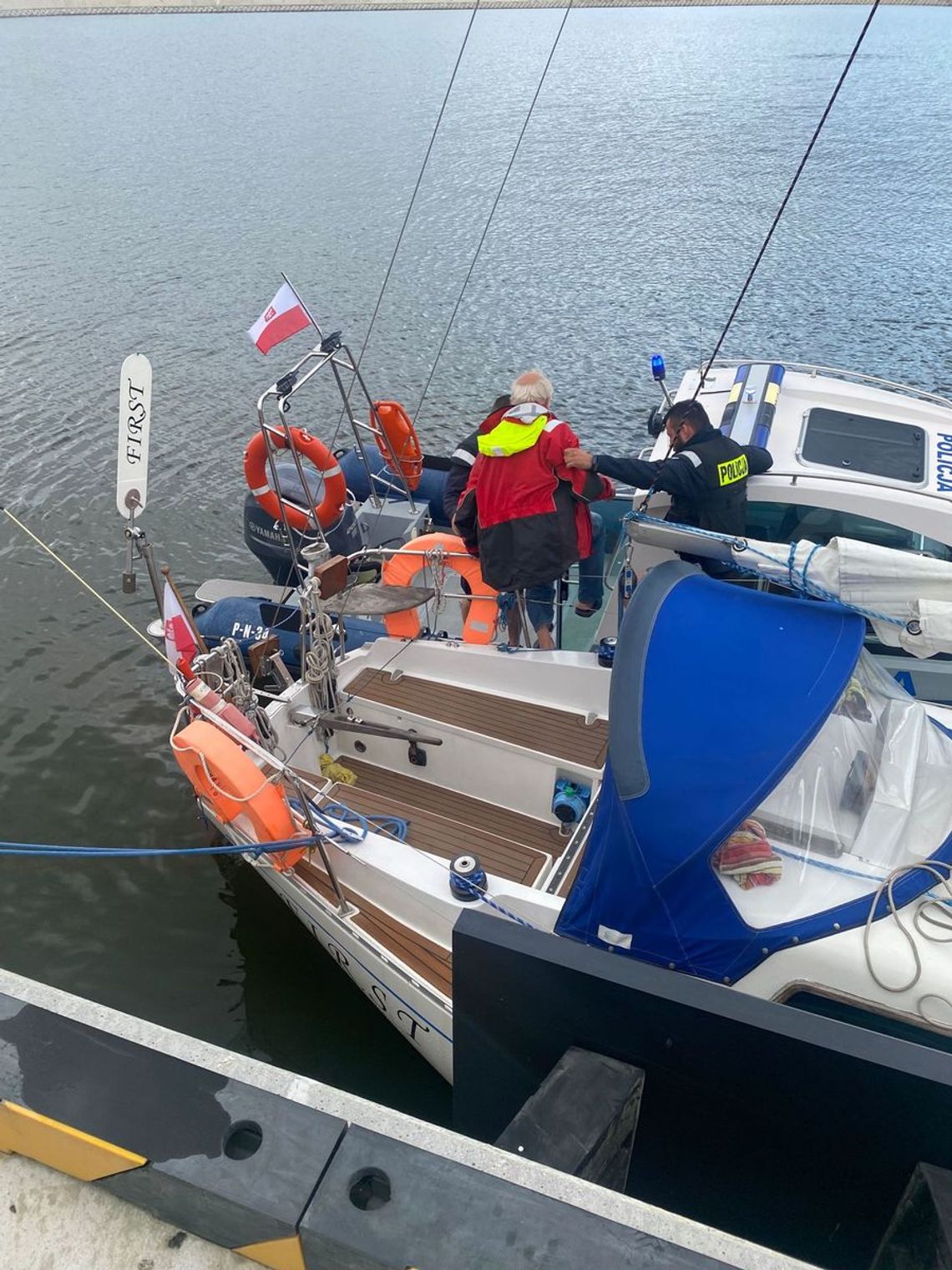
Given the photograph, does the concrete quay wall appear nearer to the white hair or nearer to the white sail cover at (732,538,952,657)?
the white hair

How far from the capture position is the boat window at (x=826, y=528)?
5.23m

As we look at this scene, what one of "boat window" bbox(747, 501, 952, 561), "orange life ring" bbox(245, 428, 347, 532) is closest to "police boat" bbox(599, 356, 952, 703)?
"boat window" bbox(747, 501, 952, 561)

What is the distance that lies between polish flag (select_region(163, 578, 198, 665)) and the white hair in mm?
2377

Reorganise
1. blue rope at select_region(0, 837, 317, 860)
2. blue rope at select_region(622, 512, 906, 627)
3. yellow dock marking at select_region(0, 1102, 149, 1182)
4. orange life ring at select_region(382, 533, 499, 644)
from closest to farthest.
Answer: yellow dock marking at select_region(0, 1102, 149, 1182)
blue rope at select_region(0, 837, 317, 860)
blue rope at select_region(622, 512, 906, 627)
orange life ring at select_region(382, 533, 499, 644)

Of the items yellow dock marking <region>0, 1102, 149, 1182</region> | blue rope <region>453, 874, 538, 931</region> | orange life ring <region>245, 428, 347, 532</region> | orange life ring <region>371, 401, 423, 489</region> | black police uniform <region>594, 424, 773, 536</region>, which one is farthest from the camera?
orange life ring <region>371, 401, 423, 489</region>

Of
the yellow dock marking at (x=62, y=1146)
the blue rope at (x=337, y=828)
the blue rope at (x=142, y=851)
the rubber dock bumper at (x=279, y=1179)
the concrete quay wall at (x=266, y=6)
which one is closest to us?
the rubber dock bumper at (x=279, y=1179)

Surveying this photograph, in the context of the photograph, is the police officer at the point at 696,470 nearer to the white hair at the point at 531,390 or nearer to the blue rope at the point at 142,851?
the white hair at the point at 531,390

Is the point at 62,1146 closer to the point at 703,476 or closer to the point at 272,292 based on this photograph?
the point at 703,476

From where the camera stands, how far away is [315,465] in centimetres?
764

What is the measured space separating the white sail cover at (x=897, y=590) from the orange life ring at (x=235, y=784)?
9.55ft

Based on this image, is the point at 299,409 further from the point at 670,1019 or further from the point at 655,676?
the point at 670,1019

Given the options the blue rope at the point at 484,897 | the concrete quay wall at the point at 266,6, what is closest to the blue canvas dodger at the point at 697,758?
the blue rope at the point at 484,897

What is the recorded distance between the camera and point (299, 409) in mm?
13625

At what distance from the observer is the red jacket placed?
5.14 meters
